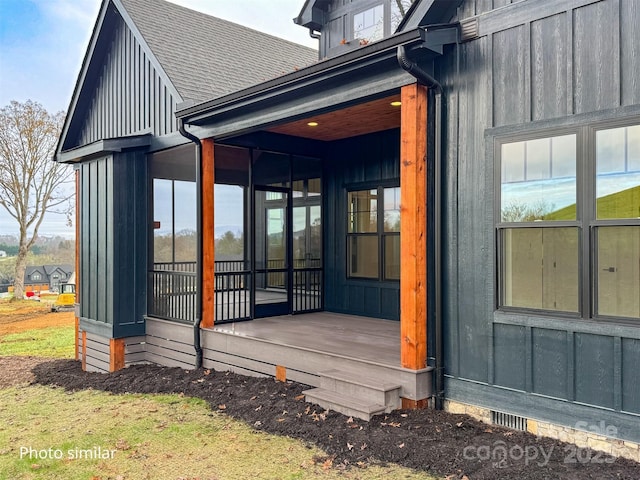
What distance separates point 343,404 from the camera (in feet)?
15.2

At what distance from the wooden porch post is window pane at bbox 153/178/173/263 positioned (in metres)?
1.55

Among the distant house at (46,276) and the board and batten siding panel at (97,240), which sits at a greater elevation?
the board and batten siding panel at (97,240)

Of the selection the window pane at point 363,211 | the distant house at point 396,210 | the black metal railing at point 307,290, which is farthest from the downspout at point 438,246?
the black metal railing at point 307,290

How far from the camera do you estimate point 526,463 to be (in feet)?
11.9

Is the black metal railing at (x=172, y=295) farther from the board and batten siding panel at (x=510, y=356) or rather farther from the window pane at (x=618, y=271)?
the window pane at (x=618, y=271)

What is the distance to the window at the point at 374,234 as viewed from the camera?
7.29 meters

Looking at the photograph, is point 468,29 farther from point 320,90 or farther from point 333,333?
point 333,333

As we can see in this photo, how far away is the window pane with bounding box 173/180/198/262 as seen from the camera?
8014 millimetres

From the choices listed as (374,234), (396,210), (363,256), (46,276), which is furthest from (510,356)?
(46,276)

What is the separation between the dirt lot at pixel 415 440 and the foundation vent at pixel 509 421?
0.07 meters

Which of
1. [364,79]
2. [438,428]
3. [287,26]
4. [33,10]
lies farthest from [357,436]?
[287,26]

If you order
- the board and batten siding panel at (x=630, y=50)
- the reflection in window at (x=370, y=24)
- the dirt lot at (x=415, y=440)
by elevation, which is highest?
the reflection in window at (x=370, y=24)

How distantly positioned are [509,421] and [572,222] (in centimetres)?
168

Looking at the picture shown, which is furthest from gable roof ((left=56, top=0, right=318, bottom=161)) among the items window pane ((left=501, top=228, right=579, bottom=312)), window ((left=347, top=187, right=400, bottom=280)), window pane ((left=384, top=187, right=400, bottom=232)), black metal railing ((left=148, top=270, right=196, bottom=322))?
window pane ((left=501, top=228, right=579, bottom=312))
